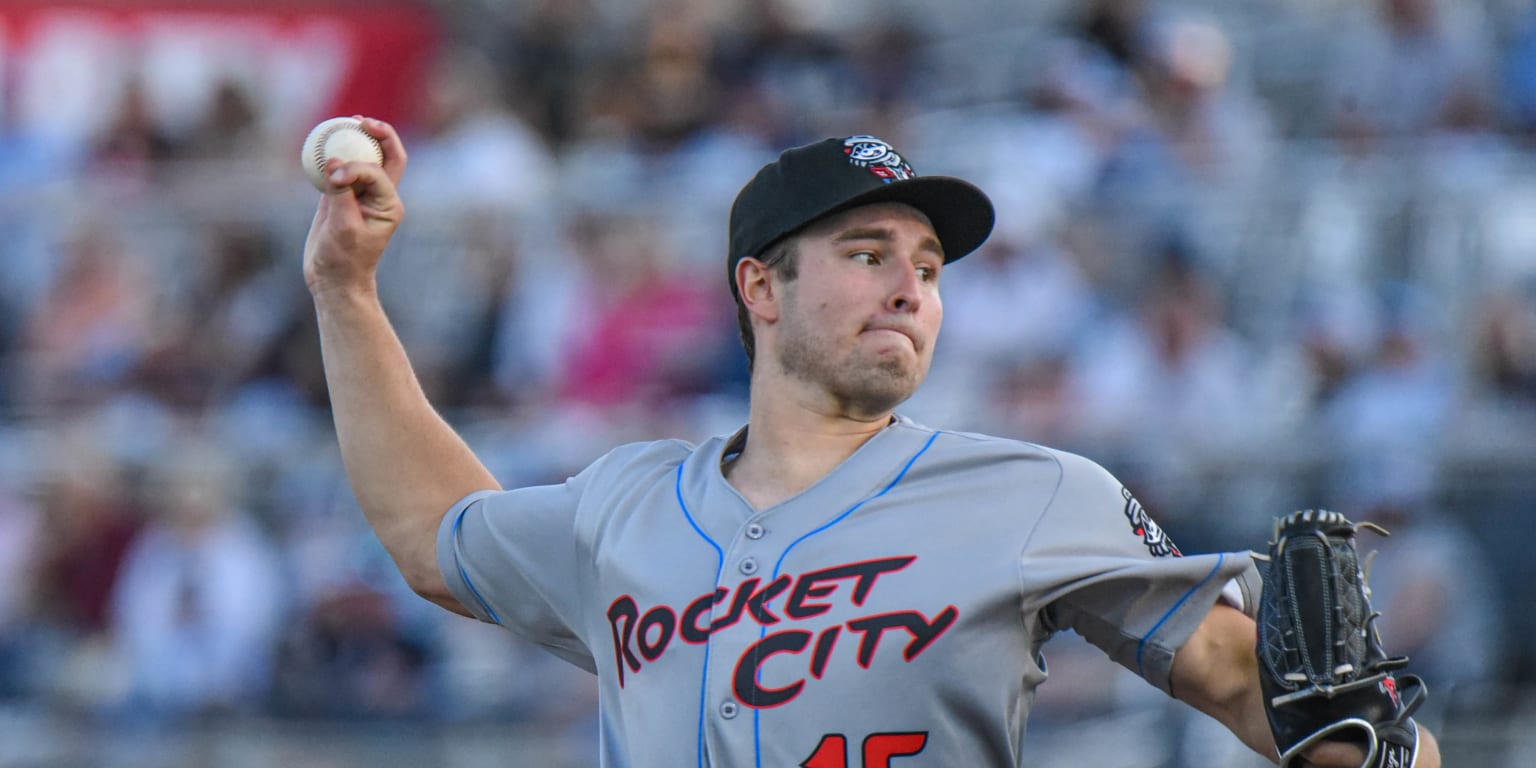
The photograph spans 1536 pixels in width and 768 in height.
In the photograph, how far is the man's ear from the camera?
3.96 metres

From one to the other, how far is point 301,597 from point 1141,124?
417cm

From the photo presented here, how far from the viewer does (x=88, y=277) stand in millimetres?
10328

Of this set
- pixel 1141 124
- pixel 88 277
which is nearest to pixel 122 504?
pixel 88 277

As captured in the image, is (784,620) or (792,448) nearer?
(784,620)

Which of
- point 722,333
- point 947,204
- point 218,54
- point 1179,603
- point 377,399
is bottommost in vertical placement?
point 1179,603

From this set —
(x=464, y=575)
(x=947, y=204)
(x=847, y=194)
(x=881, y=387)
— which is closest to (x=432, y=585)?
(x=464, y=575)

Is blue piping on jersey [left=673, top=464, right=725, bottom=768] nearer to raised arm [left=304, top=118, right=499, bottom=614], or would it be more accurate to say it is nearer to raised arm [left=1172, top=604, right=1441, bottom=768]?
raised arm [left=304, top=118, right=499, bottom=614]

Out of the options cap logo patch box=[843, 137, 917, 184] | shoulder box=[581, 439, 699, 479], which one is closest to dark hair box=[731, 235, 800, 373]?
cap logo patch box=[843, 137, 917, 184]

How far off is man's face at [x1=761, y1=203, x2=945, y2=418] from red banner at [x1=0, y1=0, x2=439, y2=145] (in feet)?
30.0

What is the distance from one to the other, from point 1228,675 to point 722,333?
5.44 meters

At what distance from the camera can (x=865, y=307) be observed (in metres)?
3.75

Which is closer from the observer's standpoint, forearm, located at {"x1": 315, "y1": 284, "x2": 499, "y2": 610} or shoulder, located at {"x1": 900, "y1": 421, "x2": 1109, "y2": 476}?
shoulder, located at {"x1": 900, "y1": 421, "x2": 1109, "y2": 476}

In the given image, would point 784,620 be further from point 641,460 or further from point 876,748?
point 641,460

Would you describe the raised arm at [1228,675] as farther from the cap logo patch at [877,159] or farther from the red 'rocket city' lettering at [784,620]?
the cap logo patch at [877,159]
